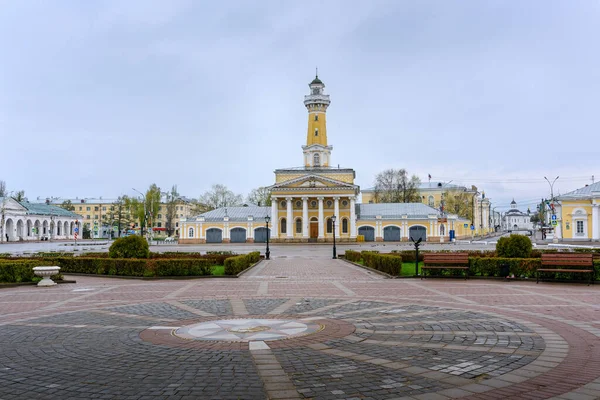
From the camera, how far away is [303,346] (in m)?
8.01

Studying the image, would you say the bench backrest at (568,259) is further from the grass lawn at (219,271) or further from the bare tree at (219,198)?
the bare tree at (219,198)

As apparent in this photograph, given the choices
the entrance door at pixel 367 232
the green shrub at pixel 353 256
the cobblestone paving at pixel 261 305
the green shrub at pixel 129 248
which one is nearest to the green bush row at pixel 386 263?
the green shrub at pixel 353 256

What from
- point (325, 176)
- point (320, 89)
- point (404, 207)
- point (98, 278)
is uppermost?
point (320, 89)

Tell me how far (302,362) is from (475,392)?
239 centimetres

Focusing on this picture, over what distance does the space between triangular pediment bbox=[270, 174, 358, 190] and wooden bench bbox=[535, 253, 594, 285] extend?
61.8 meters

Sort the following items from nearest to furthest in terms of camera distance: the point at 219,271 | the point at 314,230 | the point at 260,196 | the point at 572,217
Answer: the point at 219,271, the point at 572,217, the point at 314,230, the point at 260,196

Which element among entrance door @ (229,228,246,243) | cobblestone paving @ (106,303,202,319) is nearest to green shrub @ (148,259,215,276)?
cobblestone paving @ (106,303,202,319)

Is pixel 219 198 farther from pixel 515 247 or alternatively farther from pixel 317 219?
pixel 515 247

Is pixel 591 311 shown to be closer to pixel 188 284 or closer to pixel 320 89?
pixel 188 284

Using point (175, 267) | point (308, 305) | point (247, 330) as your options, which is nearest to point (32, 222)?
point (175, 267)

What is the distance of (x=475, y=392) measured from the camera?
5.76m

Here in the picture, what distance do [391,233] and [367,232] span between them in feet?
12.5

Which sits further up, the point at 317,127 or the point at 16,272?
the point at 317,127

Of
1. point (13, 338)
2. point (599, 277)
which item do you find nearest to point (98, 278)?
point (13, 338)
